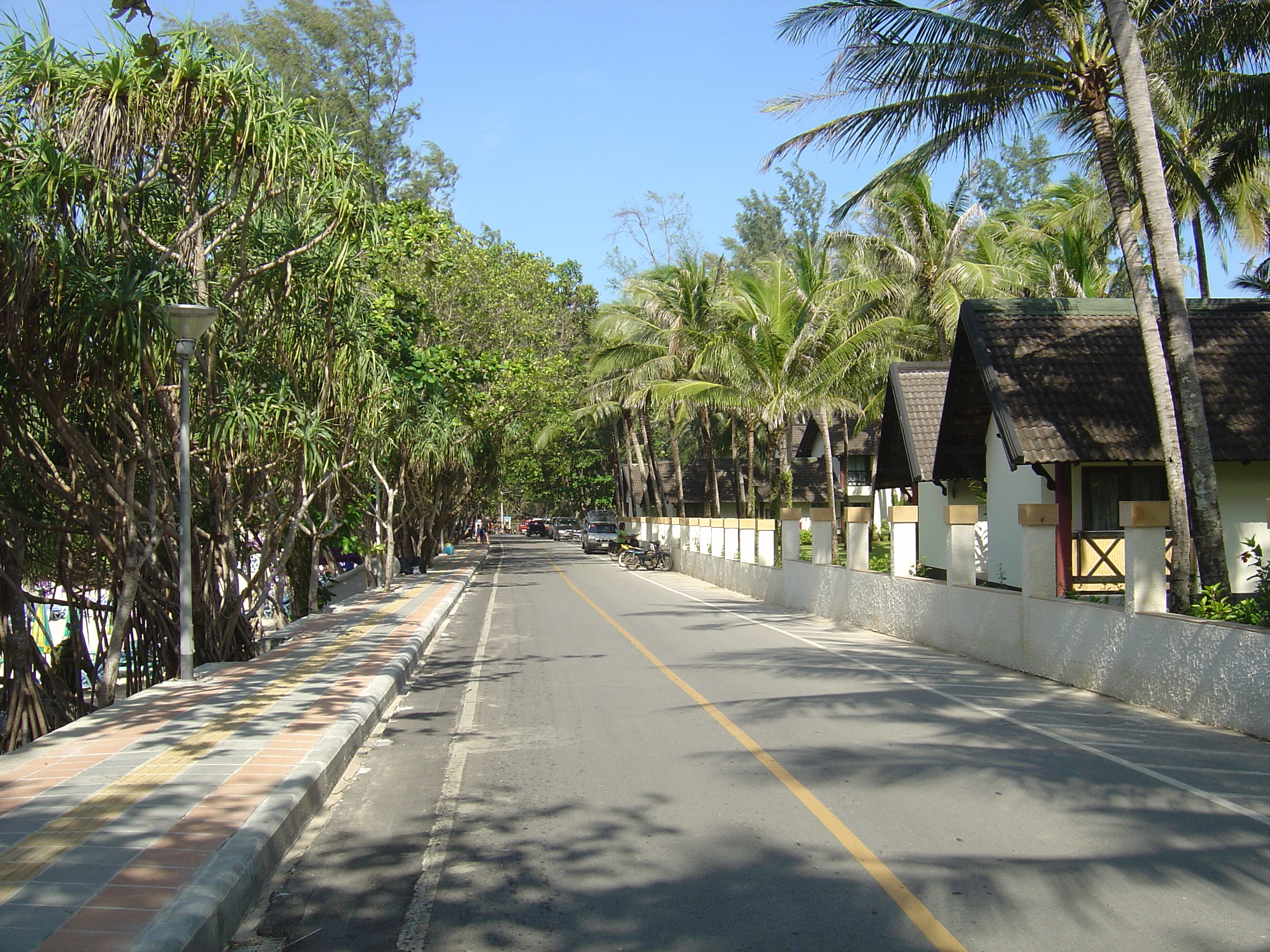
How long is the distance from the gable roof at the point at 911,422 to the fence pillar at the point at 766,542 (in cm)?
352

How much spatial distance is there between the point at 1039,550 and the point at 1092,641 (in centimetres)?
153

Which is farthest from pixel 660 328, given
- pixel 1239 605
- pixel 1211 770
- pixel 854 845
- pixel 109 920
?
pixel 109 920

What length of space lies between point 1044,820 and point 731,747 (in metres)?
2.61

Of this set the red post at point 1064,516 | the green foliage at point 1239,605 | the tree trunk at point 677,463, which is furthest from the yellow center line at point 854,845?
the tree trunk at point 677,463

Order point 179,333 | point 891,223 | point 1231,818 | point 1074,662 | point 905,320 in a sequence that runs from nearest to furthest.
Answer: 1. point 1231,818
2. point 179,333
3. point 1074,662
4. point 905,320
5. point 891,223

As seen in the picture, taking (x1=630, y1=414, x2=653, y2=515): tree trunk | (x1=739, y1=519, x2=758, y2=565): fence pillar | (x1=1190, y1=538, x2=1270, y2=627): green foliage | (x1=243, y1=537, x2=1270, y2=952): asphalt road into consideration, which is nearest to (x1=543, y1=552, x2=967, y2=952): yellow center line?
(x1=243, y1=537, x2=1270, y2=952): asphalt road

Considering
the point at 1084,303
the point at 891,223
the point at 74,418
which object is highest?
the point at 891,223

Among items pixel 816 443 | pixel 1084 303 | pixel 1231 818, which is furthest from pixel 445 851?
pixel 816 443

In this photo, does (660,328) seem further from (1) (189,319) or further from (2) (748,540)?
(1) (189,319)

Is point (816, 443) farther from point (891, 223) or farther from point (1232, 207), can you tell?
point (1232, 207)

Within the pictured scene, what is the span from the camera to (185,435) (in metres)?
11.0

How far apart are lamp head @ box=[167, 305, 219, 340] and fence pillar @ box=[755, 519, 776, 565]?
16.5 meters

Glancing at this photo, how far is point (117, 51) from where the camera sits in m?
11.0

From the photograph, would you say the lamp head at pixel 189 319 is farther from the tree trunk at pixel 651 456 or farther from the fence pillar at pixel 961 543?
the tree trunk at pixel 651 456
